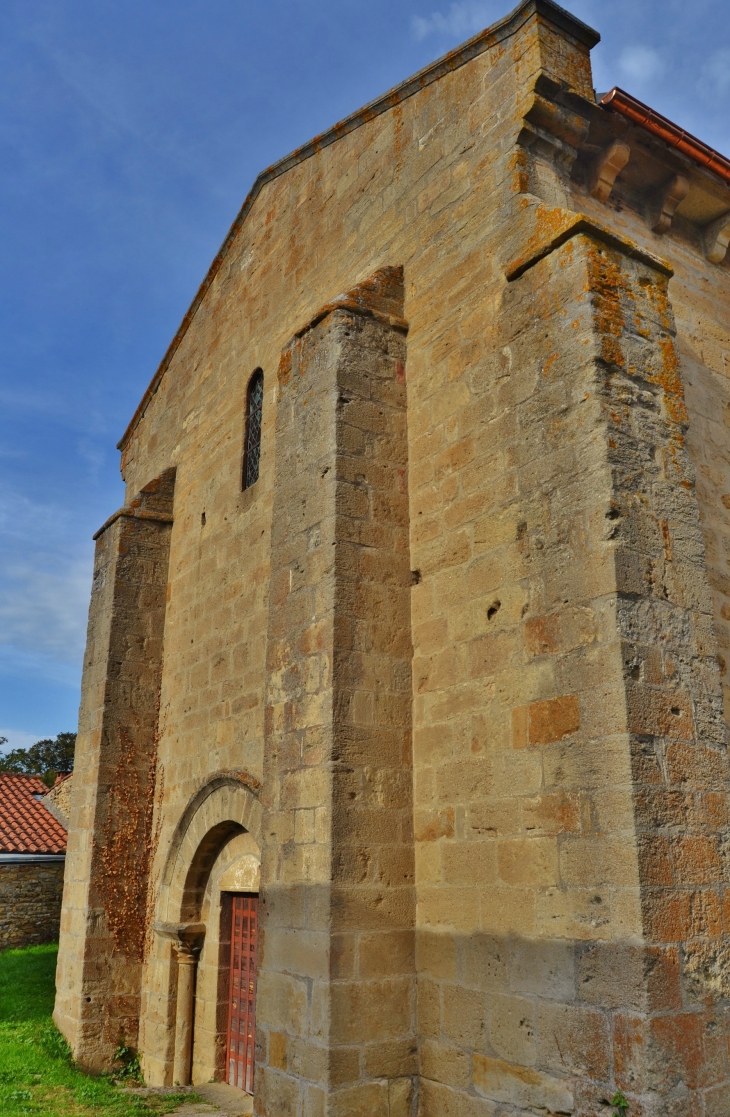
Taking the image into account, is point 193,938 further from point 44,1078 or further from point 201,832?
point 44,1078

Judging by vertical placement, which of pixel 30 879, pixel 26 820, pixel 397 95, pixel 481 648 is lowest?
pixel 30 879

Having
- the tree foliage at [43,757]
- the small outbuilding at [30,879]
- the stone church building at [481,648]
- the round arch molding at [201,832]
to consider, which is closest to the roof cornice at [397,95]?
the stone church building at [481,648]

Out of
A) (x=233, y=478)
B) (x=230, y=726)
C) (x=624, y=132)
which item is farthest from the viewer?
(x=233, y=478)

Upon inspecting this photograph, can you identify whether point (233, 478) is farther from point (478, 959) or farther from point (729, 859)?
point (729, 859)

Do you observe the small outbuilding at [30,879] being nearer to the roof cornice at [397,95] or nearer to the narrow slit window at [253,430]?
the roof cornice at [397,95]

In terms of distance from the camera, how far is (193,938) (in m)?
7.63

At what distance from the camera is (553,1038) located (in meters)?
3.94

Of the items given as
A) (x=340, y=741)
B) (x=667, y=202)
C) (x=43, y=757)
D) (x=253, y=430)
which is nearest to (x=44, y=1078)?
(x=340, y=741)

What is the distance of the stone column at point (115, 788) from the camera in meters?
8.22

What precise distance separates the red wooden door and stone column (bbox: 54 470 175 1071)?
59.7 inches

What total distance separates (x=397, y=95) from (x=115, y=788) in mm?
6821

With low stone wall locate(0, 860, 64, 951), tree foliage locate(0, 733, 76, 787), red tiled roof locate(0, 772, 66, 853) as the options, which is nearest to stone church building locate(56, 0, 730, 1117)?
low stone wall locate(0, 860, 64, 951)

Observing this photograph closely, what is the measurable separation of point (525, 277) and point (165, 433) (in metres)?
6.28

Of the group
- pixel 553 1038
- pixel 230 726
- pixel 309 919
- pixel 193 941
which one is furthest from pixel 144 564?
pixel 553 1038
